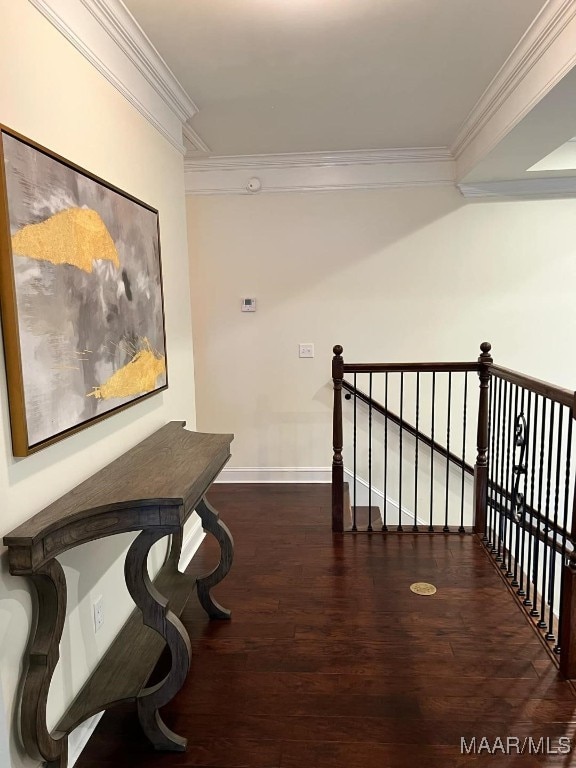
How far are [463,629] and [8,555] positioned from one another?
1.86 m

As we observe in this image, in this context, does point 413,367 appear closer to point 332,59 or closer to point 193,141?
point 332,59

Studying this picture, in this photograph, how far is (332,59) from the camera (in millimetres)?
2455

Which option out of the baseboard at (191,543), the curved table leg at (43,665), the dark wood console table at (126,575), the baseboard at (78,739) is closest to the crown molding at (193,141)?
the dark wood console table at (126,575)

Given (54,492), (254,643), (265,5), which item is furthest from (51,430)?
(265,5)

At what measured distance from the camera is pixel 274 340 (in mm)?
4180

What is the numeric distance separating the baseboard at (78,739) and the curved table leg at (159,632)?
177 mm

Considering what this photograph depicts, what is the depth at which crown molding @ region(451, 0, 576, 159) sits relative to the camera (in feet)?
6.63

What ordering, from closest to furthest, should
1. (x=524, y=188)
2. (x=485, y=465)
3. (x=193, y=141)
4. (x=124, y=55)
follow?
1. (x=124, y=55)
2. (x=485, y=465)
3. (x=193, y=141)
4. (x=524, y=188)

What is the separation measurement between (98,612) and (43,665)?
50 cm

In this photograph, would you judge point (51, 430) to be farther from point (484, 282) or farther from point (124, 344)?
point (484, 282)

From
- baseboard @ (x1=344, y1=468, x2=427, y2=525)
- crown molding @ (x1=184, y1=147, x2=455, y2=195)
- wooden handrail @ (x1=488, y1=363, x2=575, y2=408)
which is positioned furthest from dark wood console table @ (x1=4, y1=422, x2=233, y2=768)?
crown molding @ (x1=184, y1=147, x2=455, y2=195)

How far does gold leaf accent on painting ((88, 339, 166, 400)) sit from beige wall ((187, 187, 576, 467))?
5.63ft

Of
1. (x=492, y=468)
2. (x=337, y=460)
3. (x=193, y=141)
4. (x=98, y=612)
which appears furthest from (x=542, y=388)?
(x=193, y=141)

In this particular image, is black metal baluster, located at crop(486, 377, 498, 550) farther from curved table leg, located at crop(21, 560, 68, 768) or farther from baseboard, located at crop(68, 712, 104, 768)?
curved table leg, located at crop(21, 560, 68, 768)
